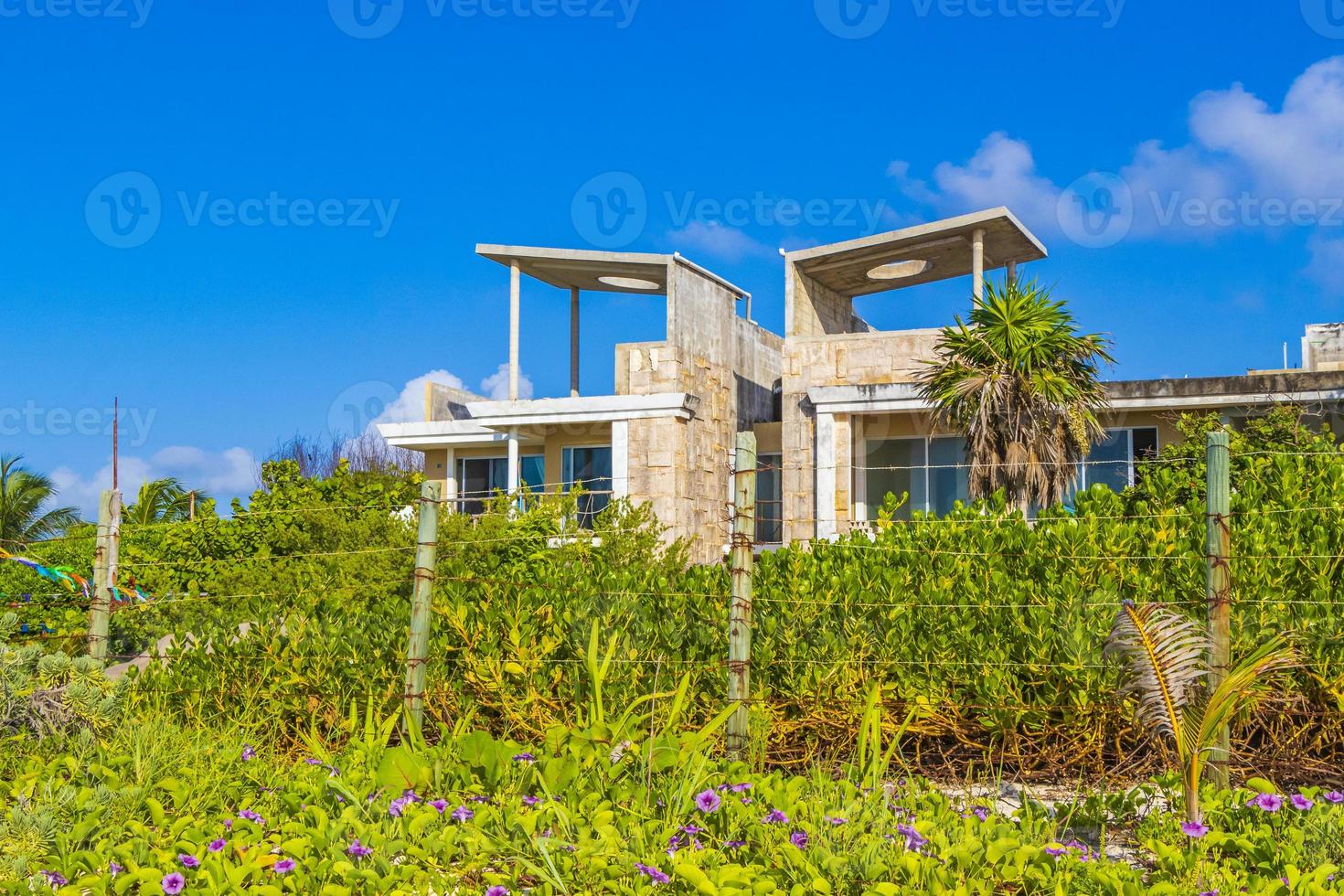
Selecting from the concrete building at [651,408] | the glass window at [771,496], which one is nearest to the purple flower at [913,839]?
the concrete building at [651,408]

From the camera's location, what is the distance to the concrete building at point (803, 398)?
1948 centimetres

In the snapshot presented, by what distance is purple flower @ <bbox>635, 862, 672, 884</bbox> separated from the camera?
4.23m

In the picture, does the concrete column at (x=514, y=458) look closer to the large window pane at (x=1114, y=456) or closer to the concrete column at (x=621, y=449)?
the concrete column at (x=621, y=449)

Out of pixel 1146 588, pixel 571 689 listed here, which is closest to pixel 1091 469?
pixel 1146 588

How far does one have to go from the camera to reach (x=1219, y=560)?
6004 mm

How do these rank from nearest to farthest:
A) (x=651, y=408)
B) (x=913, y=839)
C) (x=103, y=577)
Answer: (x=913, y=839) → (x=103, y=577) → (x=651, y=408)

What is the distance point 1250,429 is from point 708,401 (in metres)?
9.47

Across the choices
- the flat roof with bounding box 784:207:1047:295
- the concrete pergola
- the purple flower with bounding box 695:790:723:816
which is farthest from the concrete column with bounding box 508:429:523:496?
the purple flower with bounding box 695:790:723:816

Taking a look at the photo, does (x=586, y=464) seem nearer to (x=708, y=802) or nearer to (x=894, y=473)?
(x=894, y=473)

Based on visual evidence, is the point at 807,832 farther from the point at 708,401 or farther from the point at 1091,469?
the point at 708,401

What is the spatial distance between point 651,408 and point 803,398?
8.85 feet

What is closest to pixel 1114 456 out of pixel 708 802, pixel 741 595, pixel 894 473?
pixel 894 473

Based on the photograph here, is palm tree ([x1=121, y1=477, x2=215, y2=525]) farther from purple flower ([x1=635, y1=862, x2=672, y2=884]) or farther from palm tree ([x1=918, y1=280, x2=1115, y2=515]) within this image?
purple flower ([x1=635, y1=862, x2=672, y2=884])

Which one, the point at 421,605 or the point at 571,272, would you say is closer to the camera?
the point at 421,605
